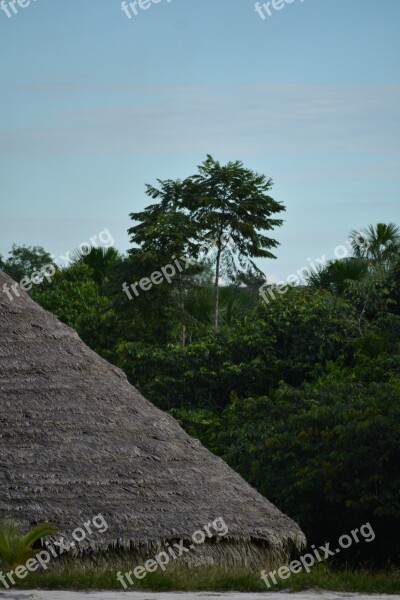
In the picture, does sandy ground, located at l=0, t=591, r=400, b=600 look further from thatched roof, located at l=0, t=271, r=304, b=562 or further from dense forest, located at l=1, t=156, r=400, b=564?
dense forest, located at l=1, t=156, r=400, b=564

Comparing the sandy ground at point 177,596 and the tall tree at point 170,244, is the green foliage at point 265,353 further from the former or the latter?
the sandy ground at point 177,596

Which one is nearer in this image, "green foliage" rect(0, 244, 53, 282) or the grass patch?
the grass patch

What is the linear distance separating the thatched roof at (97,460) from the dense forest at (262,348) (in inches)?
151

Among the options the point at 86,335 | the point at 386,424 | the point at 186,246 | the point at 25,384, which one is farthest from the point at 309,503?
the point at 86,335

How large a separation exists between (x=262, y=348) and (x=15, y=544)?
52.8ft

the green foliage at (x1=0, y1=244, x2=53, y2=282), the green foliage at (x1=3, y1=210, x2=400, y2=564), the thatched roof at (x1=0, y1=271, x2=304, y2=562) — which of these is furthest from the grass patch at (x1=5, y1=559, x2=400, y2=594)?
the green foliage at (x1=0, y1=244, x2=53, y2=282)

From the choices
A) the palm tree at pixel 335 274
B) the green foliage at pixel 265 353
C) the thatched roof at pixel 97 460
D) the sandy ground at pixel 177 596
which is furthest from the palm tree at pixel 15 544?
the palm tree at pixel 335 274

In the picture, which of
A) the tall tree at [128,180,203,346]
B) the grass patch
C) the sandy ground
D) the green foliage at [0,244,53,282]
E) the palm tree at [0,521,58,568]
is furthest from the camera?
the green foliage at [0,244,53,282]

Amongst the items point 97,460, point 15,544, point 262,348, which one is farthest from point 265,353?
point 15,544

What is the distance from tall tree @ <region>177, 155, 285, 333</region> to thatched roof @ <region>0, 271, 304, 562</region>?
58.4 feet

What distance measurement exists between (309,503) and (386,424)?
6.08 feet

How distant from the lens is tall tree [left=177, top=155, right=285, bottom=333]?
106 ft

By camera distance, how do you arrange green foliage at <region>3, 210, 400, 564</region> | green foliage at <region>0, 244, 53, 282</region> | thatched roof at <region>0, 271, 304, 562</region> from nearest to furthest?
1. thatched roof at <region>0, 271, 304, 562</region>
2. green foliage at <region>3, 210, 400, 564</region>
3. green foliage at <region>0, 244, 53, 282</region>

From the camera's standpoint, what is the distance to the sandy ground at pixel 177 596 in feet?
32.1
